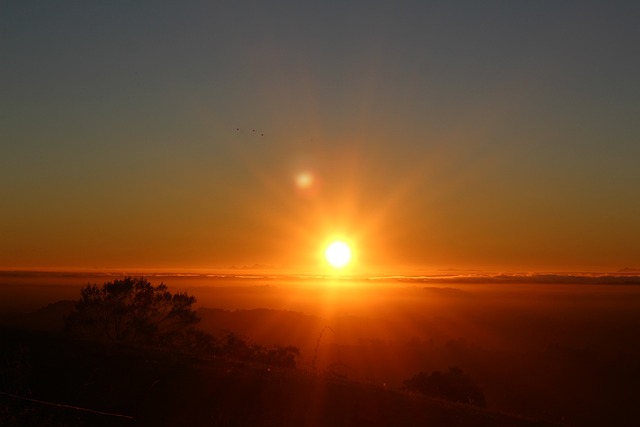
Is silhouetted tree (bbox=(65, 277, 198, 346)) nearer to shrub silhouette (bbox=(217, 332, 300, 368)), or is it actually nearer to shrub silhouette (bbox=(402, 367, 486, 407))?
shrub silhouette (bbox=(217, 332, 300, 368))

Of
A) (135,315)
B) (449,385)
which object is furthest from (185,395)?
(449,385)

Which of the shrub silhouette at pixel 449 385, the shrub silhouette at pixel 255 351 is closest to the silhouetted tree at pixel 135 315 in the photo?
the shrub silhouette at pixel 255 351

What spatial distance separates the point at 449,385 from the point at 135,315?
31.7 m

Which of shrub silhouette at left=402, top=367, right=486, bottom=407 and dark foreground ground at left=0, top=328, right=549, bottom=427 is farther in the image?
shrub silhouette at left=402, top=367, right=486, bottom=407

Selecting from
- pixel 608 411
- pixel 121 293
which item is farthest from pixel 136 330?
pixel 608 411

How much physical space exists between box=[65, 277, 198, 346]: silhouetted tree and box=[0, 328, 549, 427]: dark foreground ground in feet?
79.3

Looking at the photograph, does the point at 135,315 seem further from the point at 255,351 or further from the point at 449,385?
the point at 449,385

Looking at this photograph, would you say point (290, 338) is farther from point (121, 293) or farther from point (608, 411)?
point (121, 293)

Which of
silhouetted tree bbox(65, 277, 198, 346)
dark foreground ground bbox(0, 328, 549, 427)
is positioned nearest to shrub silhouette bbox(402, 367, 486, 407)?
silhouetted tree bbox(65, 277, 198, 346)

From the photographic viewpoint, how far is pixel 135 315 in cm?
4916

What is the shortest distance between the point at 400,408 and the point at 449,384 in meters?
38.5

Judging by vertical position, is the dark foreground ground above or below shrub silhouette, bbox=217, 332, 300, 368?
below

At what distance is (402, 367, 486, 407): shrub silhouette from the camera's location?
5446 centimetres

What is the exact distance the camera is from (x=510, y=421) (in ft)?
67.3
